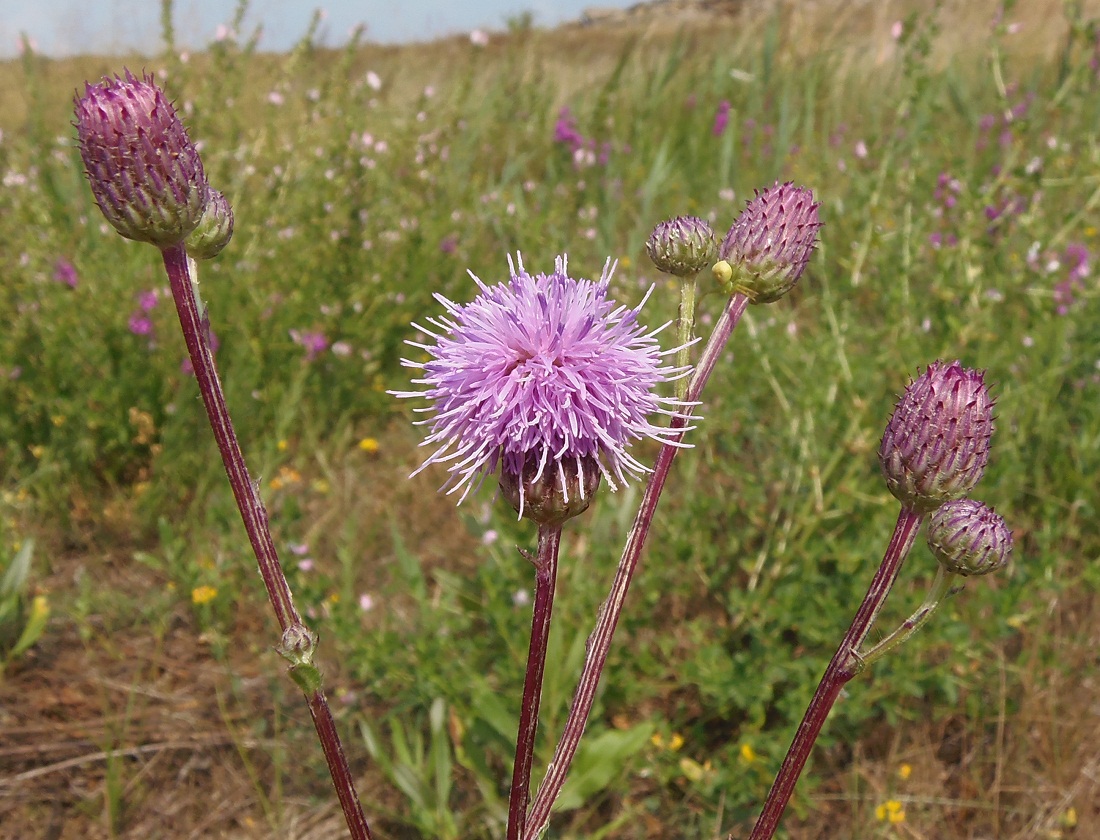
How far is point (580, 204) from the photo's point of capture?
17.8 feet

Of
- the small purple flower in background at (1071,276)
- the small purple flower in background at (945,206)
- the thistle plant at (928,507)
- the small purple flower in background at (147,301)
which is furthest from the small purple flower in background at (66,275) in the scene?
the small purple flower in background at (1071,276)

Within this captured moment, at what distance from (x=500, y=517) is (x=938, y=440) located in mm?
1748

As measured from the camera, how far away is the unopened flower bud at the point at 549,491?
3.20ft

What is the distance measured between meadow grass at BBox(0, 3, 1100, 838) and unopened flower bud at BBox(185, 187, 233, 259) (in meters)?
1.41

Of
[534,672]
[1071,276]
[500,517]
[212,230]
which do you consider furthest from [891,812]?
[1071,276]

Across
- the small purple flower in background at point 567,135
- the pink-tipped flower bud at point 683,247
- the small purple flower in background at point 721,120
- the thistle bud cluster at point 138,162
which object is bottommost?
the pink-tipped flower bud at point 683,247

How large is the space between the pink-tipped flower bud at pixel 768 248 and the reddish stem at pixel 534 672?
0.43 metres

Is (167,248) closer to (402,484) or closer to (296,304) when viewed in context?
(402,484)

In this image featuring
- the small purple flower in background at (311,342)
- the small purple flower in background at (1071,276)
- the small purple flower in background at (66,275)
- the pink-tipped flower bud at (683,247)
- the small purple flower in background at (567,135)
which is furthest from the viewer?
the small purple flower in background at (567,135)

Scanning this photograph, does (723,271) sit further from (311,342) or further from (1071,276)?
(1071,276)

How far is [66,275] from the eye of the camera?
3549mm

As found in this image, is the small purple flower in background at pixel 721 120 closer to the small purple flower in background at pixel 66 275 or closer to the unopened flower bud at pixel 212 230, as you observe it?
the small purple flower in background at pixel 66 275

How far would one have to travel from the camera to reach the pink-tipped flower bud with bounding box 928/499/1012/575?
3.50ft

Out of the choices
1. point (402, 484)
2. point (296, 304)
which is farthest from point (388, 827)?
point (296, 304)
